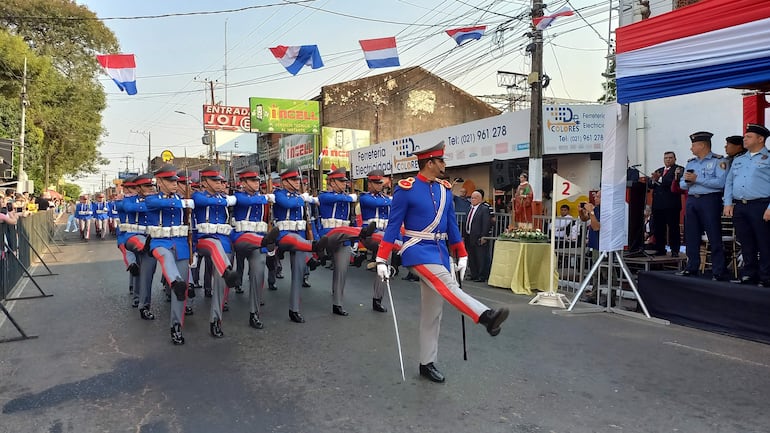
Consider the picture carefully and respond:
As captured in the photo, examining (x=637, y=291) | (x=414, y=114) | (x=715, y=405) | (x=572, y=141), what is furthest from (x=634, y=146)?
(x=414, y=114)

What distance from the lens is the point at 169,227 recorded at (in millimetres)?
6441

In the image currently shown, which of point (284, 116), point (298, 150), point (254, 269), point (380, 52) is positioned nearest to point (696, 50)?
point (254, 269)

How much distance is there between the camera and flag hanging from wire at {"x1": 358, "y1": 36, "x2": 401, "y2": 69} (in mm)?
12172

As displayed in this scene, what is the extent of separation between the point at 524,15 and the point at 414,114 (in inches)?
870

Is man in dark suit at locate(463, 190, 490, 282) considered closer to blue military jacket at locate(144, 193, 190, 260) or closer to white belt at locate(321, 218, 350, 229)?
white belt at locate(321, 218, 350, 229)

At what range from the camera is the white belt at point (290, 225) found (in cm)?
709

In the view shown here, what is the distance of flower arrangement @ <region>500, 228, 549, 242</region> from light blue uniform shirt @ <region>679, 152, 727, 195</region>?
8.91 feet

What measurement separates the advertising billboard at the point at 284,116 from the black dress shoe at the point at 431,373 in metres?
26.3

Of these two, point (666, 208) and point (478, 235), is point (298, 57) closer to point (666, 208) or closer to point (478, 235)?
point (478, 235)

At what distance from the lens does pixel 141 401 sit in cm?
413

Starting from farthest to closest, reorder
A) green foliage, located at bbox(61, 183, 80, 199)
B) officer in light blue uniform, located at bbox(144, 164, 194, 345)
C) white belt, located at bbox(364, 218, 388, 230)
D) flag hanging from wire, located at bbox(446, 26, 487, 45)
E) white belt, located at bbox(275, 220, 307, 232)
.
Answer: green foliage, located at bbox(61, 183, 80, 199) < flag hanging from wire, located at bbox(446, 26, 487, 45) < white belt, located at bbox(364, 218, 388, 230) < white belt, located at bbox(275, 220, 307, 232) < officer in light blue uniform, located at bbox(144, 164, 194, 345)

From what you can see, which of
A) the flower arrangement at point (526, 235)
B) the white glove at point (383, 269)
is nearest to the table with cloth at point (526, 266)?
the flower arrangement at point (526, 235)

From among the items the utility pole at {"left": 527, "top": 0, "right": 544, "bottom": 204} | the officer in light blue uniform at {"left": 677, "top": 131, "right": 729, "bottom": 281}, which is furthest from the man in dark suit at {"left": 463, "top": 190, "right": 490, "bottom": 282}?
the officer in light blue uniform at {"left": 677, "top": 131, "right": 729, "bottom": 281}

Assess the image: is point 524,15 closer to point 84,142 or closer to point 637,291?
point 637,291
